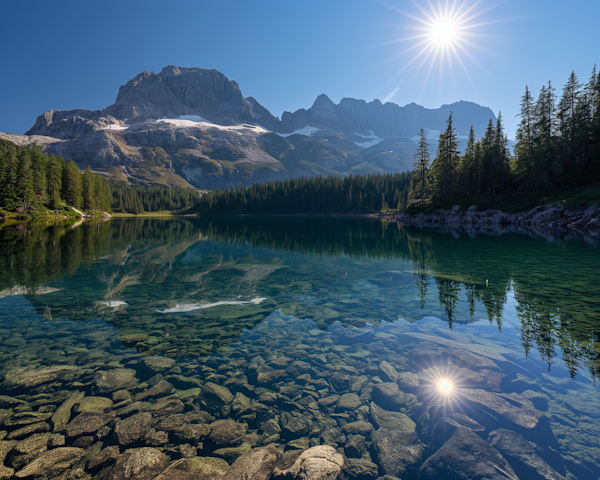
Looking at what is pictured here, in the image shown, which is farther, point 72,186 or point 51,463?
point 72,186

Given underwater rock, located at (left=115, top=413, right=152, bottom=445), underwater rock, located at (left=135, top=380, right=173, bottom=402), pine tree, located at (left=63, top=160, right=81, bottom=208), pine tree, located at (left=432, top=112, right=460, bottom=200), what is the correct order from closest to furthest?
underwater rock, located at (left=115, top=413, right=152, bottom=445) < underwater rock, located at (left=135, top=380, right=173, bottom=402) < pine tree, located at (left=432, top=112, right=460, bottom=200) < pine tree, located at (left=63, top=160, right=81, bottom=208)

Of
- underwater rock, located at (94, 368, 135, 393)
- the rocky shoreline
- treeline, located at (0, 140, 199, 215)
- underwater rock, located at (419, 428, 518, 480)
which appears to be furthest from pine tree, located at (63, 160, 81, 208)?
underwater rock, located at (419, 428, 518, 480)

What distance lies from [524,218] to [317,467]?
240 ft

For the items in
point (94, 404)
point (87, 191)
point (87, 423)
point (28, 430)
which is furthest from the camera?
point (87, 191)

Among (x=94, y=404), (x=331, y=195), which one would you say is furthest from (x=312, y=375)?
(x=331, y=195)

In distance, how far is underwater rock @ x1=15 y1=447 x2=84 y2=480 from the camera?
471 centimetres

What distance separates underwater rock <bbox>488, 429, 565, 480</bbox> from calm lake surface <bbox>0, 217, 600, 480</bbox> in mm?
28

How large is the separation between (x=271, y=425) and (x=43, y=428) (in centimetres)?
489

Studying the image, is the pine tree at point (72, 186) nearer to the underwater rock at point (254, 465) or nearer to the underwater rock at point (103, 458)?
the underwater rock at point (103, 458)

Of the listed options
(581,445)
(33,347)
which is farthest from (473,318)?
(33,347)

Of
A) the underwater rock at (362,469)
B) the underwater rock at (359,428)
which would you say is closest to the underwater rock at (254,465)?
the underwater rock at (362,469)

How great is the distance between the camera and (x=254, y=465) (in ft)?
16.6

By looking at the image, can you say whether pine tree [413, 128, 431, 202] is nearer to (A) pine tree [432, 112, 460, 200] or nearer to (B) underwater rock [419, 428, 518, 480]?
(A) pine tree [432, 112, 460, 200]

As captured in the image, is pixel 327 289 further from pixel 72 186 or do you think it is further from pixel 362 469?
pixel 72 186
